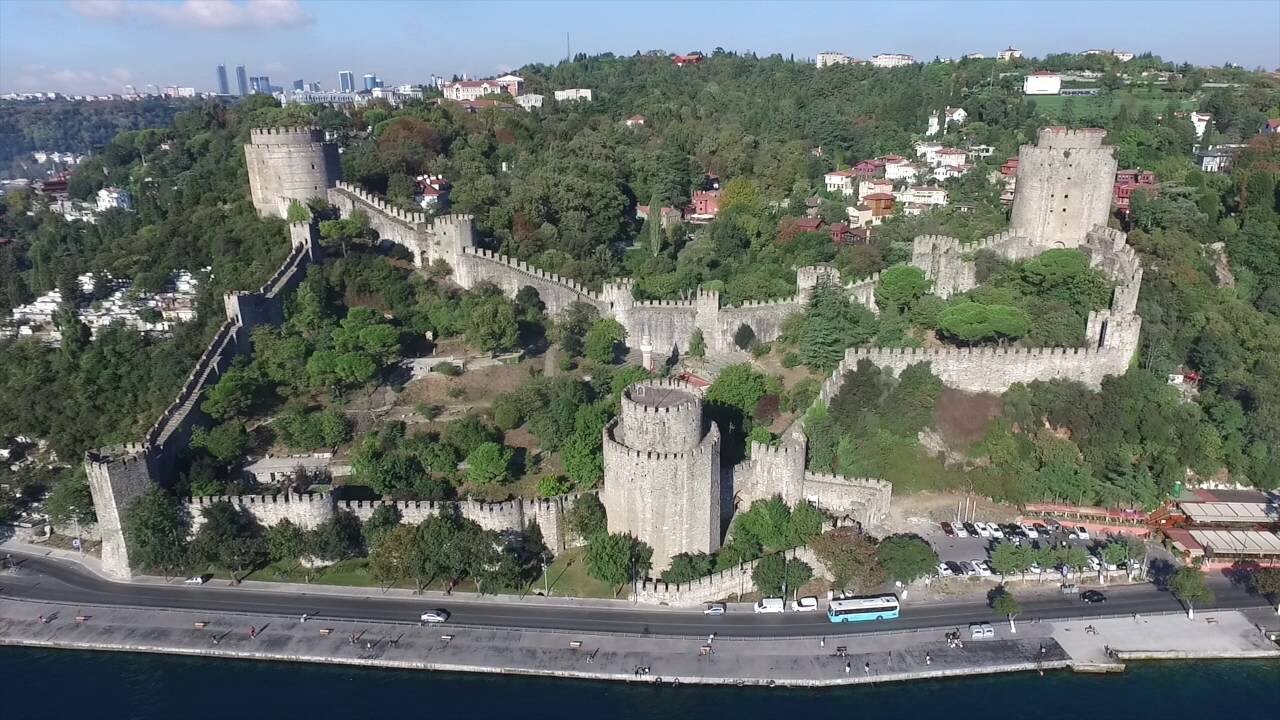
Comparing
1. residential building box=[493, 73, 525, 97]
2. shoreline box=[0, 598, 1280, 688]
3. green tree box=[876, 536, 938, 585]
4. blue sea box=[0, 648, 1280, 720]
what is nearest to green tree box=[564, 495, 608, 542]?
shoreline box=[0, 598, 1280, 688]

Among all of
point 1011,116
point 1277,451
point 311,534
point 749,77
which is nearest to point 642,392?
point 311,534

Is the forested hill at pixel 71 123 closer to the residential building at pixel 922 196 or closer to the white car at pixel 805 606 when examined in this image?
the residential building at pixel 922 196

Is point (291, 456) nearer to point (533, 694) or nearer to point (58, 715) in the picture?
point (58, 715)

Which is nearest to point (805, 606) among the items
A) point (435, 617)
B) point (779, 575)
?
point (779, 575)

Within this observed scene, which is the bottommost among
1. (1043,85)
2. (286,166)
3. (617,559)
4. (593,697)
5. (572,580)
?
(593,697)

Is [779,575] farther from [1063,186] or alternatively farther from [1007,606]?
[1063,186]
